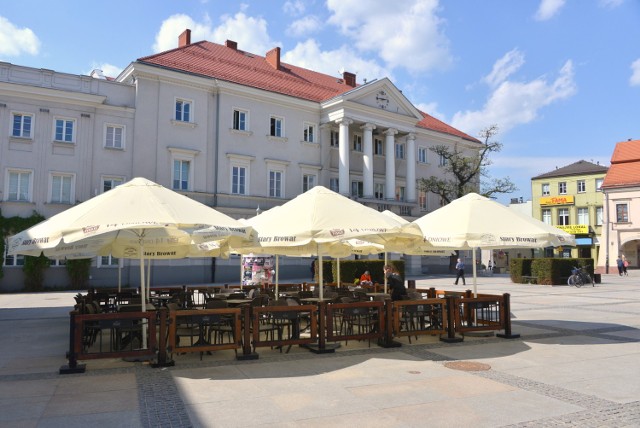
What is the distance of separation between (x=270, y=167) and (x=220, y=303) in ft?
85.3

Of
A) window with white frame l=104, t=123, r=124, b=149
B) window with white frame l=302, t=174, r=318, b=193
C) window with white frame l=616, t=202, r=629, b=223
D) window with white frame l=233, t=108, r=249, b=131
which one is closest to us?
window with white frame l=104, t=123, r=124, b=149

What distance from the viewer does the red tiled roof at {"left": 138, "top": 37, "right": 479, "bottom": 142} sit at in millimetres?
32750

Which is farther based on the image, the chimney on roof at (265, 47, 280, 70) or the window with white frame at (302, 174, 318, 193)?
the chimney on roof at (265, 47, 280, 70)

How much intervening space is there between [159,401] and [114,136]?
2602 centimetres

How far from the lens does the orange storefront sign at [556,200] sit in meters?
61.8

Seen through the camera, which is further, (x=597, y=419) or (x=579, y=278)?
(x=579, y=278)

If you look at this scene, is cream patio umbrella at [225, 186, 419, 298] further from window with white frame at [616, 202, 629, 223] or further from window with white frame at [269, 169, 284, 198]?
window with white frame at [616, 202, 629, 223]

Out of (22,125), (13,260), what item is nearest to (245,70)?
(22,125)

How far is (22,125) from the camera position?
26.9 metres

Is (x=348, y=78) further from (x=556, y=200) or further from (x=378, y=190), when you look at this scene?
(x=556, y=200)

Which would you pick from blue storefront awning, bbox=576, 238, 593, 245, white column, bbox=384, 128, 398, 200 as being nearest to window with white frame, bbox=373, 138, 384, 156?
white column, bbox=384, 128, 398, 200

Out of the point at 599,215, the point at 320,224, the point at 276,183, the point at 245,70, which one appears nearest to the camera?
the point at 320,224

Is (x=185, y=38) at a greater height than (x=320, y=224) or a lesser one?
greater

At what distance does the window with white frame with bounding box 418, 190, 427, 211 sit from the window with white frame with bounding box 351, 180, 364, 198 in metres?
6.97
